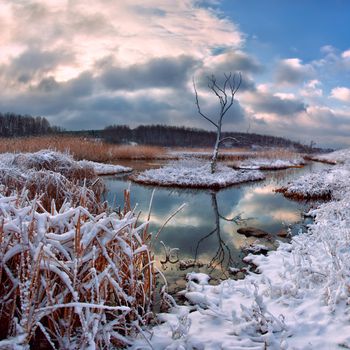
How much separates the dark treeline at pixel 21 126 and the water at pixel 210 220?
5529cm

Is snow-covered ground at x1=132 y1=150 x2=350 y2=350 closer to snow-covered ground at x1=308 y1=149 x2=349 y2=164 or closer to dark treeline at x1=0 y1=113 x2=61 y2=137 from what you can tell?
snow-covered ground at x1=308 y1=149 x2=349 y2=164

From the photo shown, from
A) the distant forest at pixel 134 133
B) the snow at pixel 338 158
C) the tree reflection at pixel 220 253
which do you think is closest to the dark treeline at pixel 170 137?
the distant forest at pixel 134 133

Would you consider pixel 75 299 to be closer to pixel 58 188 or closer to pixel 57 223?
pixel 57 223

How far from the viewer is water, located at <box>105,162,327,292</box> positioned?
5984 millimetres

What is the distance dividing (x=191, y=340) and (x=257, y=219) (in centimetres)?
708

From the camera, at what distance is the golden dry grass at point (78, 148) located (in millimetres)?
18141

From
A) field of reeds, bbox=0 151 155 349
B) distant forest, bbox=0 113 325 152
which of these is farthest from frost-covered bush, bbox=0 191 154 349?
distant forest, bbox=0 113 325 152

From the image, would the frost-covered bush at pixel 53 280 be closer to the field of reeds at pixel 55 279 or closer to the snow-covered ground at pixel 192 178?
the field of reeds at pixel 55 279

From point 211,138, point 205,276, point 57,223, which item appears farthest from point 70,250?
point 211,138

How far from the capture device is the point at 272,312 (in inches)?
147

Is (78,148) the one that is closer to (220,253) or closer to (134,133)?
(220,253)

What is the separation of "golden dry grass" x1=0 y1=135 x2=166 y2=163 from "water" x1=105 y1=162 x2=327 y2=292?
534cm

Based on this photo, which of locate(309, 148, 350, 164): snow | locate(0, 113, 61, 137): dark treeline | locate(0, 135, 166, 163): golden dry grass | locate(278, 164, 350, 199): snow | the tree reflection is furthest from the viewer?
locate(0, 113, 61, 137): dark treeline

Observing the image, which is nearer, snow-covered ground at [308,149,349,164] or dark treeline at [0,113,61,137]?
snow-covered ground at [308,149,349,164]
